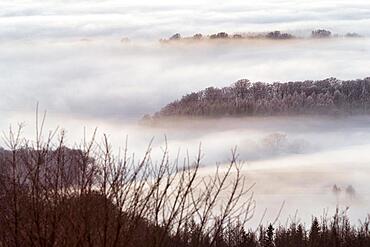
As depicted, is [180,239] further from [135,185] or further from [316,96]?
[316,96]

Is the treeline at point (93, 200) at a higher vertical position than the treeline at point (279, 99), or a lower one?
lower

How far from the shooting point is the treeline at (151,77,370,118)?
86.9 meters

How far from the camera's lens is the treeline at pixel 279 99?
8689 cm

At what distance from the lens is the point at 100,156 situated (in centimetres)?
675

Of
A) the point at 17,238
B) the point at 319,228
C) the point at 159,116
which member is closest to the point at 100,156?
the point at 17,238

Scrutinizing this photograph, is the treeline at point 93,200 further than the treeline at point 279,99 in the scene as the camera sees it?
No

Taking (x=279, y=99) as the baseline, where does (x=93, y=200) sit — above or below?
below

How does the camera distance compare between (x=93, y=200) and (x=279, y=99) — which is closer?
(x=93, y=200)

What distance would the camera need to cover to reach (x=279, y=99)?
90.8 m

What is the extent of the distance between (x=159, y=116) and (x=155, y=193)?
11080 centimetres

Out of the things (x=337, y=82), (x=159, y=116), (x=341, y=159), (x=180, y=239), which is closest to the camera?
(x=180, y=239)

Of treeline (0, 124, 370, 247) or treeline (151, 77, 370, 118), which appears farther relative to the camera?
treeline (151, 77, 370, 118)

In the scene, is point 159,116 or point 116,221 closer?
point 116,221

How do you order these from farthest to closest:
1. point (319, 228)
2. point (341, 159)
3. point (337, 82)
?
point (341, 159)
point (337, 82)
point (319, 228)
